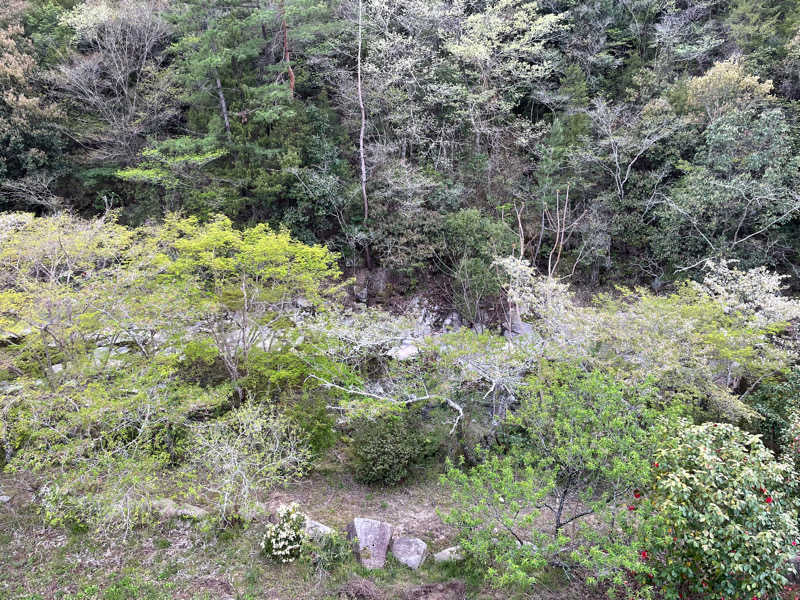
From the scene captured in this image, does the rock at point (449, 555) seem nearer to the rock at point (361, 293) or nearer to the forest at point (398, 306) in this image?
the forest at point (398, 306)

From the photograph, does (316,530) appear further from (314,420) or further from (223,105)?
(223,105)

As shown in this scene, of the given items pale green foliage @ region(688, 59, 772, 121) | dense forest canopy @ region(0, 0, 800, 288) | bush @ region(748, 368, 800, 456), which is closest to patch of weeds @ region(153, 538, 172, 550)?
dense forest canopy @ region(0, 0, 800, 288)

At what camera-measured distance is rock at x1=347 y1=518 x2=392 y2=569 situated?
25.5ft

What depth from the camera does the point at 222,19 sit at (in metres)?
14.7

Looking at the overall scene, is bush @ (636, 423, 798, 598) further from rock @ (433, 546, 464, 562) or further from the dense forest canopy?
the dense forest canopy

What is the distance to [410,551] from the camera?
798cm

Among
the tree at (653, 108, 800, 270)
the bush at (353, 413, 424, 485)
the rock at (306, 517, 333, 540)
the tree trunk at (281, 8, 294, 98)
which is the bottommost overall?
the bush at (353, 413, 424, 485)

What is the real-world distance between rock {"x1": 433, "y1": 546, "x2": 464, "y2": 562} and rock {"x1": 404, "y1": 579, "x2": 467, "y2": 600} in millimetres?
437

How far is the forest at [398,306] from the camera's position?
23.2 feet

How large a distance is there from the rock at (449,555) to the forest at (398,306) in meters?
0.05

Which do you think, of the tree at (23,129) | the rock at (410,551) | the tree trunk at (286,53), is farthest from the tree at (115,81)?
the rock at (410,551)

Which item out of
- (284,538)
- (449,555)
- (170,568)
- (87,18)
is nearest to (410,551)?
(449,555)

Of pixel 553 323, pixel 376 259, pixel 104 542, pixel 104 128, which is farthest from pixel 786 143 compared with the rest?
pixel 104 128

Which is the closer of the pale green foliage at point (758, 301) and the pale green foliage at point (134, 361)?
the pale green foliage at point (134, 361)
